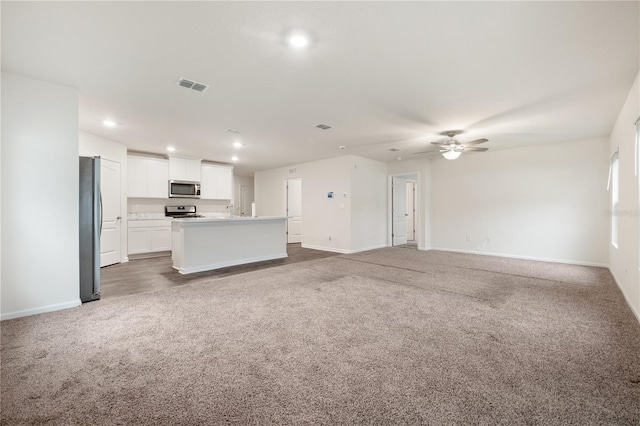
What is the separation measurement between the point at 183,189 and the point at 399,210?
637 centimetres

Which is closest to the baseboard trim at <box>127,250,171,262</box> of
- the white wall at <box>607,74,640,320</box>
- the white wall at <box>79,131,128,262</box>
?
the white wall at <box>79,131,128,262</box>

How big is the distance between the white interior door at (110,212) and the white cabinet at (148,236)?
475mm

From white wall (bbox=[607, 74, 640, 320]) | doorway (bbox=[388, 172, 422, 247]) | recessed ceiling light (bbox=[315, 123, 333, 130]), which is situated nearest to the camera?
white wall (bbox=[607, 74, 640, 320])

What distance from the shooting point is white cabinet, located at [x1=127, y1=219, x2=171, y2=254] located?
6426 mm

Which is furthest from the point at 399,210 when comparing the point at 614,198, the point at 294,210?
the point at 614,198

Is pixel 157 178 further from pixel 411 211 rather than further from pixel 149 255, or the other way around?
pixel 411 211

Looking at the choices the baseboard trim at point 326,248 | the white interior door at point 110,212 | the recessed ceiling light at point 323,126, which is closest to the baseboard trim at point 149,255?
the white interior door at point 110,212

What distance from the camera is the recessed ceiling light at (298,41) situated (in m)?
2.24

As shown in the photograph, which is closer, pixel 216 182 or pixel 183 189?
pixel 183 189

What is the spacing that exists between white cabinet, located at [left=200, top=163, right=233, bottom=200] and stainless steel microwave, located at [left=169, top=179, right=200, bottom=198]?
272mm

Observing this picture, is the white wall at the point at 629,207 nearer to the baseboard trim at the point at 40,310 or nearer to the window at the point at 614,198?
the window at the point at 614,198

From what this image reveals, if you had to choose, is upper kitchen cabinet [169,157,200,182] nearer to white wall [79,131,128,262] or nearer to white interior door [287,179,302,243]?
white wall [79,131,128,262]

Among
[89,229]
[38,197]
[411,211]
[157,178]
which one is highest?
[157,178]

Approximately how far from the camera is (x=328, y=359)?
2.09 metres
